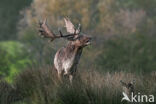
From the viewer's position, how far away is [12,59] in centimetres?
2859

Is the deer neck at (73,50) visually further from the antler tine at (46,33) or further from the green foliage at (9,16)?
the green foliage at (9,16)

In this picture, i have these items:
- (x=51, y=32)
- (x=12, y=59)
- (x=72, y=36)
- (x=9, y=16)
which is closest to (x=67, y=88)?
(x=72, y=36)

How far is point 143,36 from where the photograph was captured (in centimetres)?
3131

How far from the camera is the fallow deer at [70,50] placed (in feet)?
33.4

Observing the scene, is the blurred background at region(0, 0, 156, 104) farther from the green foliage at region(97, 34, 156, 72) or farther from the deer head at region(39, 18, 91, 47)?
the deer head at region(39, 18, 91, 47)

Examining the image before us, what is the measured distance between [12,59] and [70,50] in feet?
61.0

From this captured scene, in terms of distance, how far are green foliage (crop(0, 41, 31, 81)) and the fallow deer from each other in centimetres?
1313

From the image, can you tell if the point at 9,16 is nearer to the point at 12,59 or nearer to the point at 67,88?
the point at 12,59

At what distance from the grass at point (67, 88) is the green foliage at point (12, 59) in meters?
12.4

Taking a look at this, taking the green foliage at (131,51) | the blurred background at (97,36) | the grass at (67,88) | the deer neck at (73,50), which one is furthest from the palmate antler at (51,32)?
the green foliage at (131,51)

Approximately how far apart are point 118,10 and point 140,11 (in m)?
2.42

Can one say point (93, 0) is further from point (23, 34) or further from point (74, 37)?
point (74, 37)

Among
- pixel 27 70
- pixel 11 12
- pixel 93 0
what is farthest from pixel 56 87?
pixel 11 12

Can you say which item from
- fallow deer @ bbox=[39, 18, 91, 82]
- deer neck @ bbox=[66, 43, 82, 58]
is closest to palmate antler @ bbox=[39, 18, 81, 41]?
fallow deer @ bbox=[39, 18, 91, 82]
